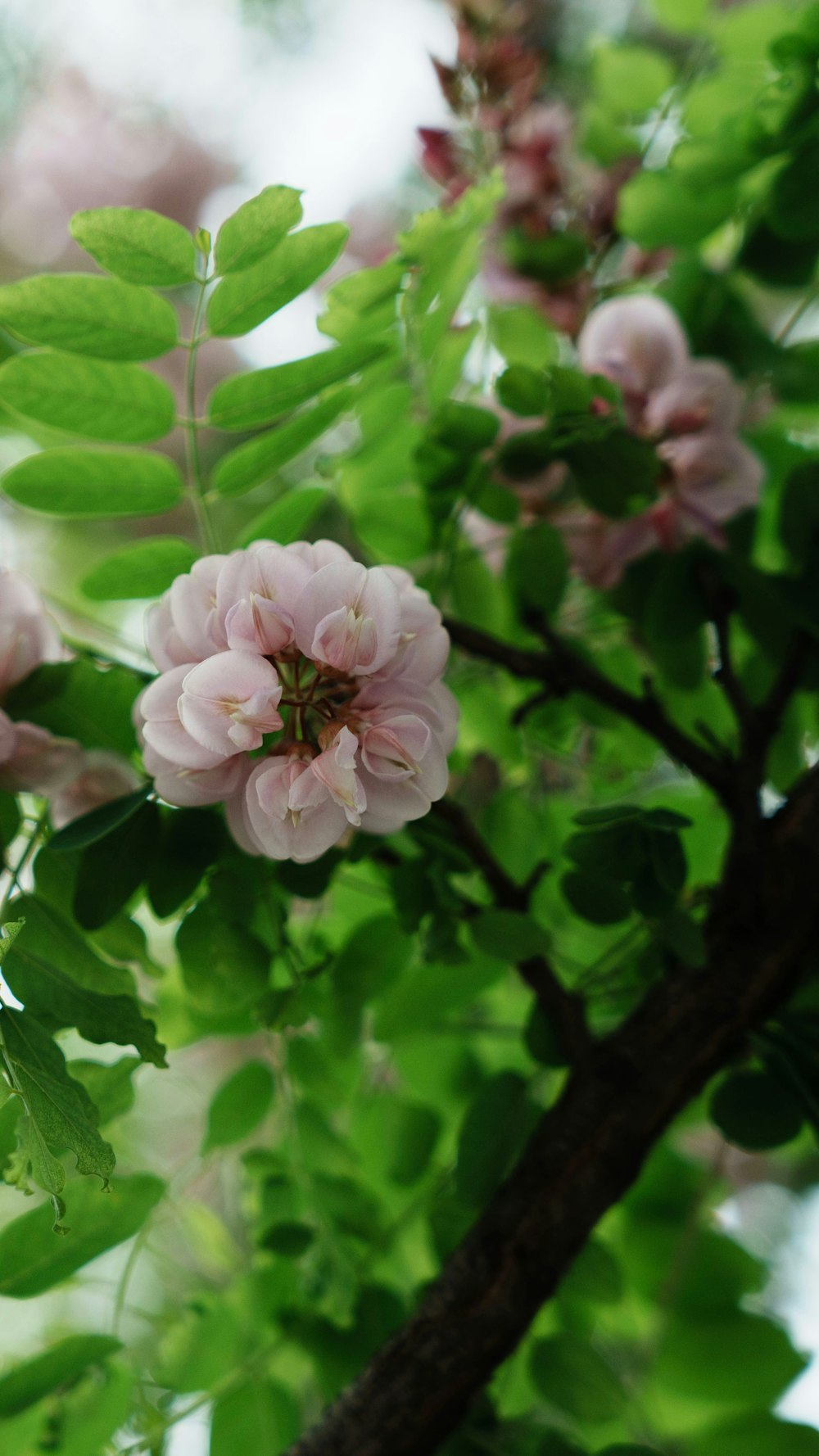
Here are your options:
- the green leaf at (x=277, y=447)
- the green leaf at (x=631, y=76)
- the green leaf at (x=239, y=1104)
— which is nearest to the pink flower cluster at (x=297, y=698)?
the green leaf at (x=277, y=447)

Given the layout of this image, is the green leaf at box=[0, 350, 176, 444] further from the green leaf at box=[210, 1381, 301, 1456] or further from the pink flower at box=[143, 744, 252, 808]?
the green leaf at box=[210, 1381, 301, 1456]

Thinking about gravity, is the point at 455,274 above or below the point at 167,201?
above

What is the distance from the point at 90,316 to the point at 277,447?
8 centimetres

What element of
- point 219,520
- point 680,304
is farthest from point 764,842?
point 219,520

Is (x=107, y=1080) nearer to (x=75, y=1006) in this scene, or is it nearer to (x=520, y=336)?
(x=75, y=1006)

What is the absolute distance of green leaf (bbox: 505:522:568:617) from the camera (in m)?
0.56

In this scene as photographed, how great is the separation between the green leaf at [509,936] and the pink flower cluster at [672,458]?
21 centimetres

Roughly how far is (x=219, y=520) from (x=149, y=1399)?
2.28ft

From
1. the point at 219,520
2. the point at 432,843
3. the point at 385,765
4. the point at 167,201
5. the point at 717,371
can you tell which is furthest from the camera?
the point at 167,201

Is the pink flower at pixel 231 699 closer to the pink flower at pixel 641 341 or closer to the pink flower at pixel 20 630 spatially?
the pink flower at pixel 20 630

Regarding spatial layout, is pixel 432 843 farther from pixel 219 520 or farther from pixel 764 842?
pixel 219 520

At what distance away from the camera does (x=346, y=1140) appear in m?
0.62

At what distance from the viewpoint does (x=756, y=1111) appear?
518 mm

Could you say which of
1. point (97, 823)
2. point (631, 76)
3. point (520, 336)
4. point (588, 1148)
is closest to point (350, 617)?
point (97, 823)
